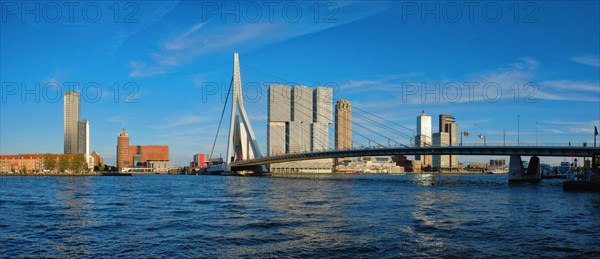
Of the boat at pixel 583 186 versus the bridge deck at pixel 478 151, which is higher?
the bridge deck at pixel 478 151

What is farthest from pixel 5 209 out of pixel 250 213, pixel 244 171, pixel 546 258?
pixel 244 171

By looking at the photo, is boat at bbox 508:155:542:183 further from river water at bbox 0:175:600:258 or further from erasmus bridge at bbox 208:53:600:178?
river water at bbox 0:175:600:258

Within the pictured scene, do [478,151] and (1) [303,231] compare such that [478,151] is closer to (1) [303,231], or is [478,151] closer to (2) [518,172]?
(2) [518,172]

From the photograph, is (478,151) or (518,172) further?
(518,172)

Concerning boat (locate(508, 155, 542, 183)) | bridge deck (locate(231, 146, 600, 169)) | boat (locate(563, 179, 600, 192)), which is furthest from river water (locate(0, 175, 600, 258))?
boat (locate(508, 155, 542, 183))

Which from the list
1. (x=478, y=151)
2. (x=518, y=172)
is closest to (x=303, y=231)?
(x=478, y=151)

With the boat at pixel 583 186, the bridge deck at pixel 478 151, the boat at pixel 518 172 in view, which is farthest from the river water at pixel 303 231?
the boat at pixel 518 172

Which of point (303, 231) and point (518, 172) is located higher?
point (303, 231)

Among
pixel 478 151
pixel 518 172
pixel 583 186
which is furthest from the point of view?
pixel 518 172

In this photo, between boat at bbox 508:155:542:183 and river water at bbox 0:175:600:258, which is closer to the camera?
river water at bbox 0:175:600:258

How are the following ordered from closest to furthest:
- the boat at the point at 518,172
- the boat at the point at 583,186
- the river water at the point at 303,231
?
1. the river water at the point at 303,231
2. the boat at the point at 583,186
3. the boat at the point at 518,172

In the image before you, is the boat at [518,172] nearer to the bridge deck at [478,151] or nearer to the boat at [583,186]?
the bridge deck at [478,151]

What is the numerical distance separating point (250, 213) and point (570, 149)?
57703mm

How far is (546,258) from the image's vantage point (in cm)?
1748
